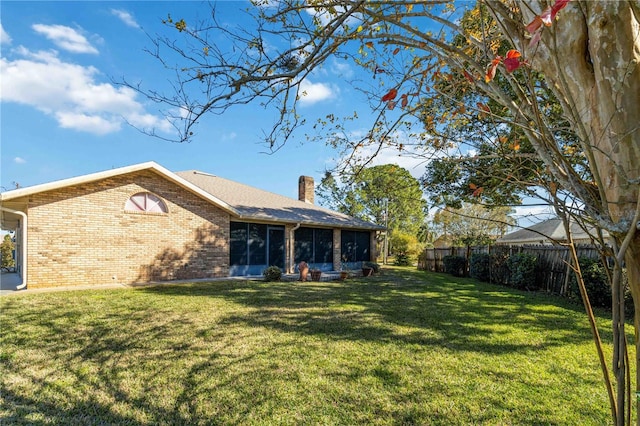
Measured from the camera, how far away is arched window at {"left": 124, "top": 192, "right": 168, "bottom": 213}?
39.0 ft

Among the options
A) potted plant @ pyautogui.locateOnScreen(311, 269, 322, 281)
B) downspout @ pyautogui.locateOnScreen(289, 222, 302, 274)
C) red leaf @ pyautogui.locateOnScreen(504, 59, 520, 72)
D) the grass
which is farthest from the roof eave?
red leaf @ pyautogui.locateOnScreen(504, 59, 520, 72)

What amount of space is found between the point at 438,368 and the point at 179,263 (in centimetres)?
1122

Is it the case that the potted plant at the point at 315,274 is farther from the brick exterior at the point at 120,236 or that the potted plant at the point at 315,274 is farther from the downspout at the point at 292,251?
the brick exterior at the point at 120,236

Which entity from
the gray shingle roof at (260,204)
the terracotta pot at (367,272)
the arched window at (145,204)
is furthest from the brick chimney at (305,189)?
the arched window at (145,204)

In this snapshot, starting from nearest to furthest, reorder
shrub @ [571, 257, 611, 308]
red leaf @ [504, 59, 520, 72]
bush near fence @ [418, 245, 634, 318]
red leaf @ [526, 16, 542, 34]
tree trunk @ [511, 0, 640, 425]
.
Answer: red leaf @ [526, 16, 542, 34] < tree trunk @ [511, 0, 640, 425] < red leaf @ [504, 59, 520, 72] < shrub @ [571, 257, 611, 308] < bush near fence @ [418, 245, 634, 318]

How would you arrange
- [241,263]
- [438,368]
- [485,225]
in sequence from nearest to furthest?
1. [438,368]
2. [241,263]
3. [485,225]

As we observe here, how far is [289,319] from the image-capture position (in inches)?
270

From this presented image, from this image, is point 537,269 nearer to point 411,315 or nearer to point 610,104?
point 411,315

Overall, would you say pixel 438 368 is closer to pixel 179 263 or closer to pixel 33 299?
pixel 33 299

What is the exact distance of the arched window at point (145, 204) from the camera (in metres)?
11.9

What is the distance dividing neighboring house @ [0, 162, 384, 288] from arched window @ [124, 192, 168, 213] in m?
0.03

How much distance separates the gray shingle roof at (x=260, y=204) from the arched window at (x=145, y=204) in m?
2.98

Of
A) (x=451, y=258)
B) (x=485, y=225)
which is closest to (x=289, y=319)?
(x=451, y=258)

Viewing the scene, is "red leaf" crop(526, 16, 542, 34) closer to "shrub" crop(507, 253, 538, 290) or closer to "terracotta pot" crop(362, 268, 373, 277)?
"shrub" crop(507, 253, 538, 290)
